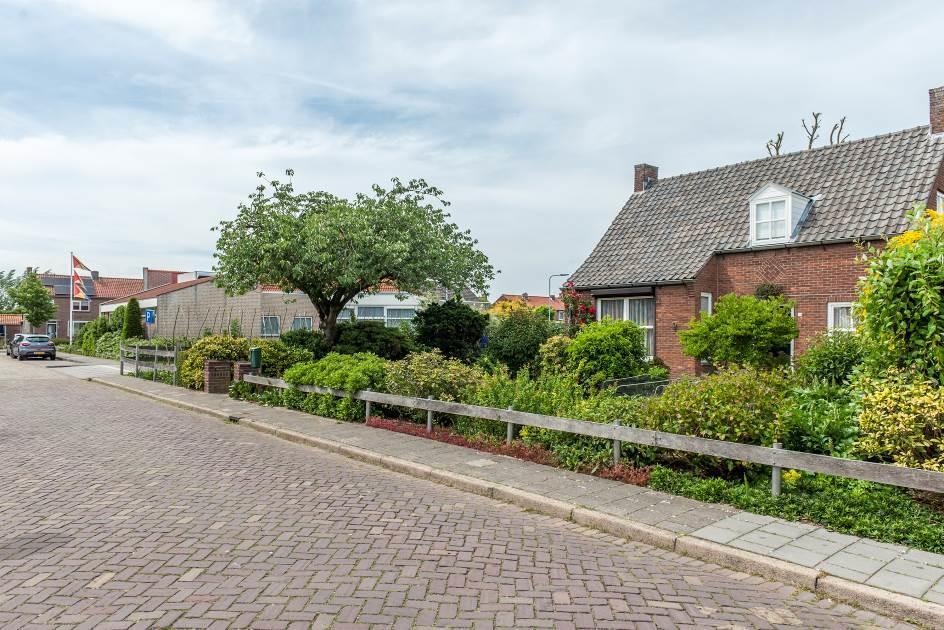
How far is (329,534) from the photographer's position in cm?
586

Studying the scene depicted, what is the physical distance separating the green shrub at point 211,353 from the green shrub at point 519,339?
7483mm

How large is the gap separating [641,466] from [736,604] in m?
3.29

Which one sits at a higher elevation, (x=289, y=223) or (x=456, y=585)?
(x=289, y=223)

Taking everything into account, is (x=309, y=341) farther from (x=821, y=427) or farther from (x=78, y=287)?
(x=78, y=287)

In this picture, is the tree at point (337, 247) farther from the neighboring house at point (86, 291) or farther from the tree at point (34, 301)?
the neighboring house at point (86, 291)

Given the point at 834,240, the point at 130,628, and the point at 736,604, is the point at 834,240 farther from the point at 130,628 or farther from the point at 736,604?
the point at 130,628

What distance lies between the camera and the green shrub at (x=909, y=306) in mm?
6934

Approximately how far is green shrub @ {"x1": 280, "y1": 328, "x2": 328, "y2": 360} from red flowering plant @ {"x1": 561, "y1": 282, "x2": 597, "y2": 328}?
799 cm

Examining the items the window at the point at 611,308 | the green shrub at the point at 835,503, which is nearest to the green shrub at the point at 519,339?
the window at the point at 611,308

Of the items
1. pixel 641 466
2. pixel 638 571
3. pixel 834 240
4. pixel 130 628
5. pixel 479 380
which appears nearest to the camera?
pixel 130 628

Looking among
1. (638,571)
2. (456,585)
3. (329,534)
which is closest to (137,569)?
(329,534)

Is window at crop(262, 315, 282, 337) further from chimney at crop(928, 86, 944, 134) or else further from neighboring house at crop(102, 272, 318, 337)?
chimney at crop(928, 86, 944, 134)

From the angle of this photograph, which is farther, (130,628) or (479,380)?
(479,380)

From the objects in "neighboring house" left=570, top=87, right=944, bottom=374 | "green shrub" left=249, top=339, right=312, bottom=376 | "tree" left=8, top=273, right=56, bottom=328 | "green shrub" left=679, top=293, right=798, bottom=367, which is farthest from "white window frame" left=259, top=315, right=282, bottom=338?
"tree" left=8, top=273, right=56, bottom=328
